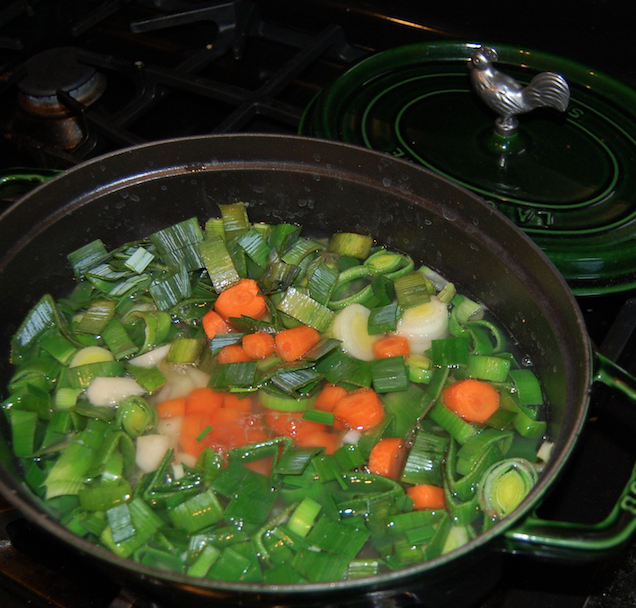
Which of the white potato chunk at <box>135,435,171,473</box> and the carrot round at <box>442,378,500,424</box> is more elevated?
the carrot round at <box>442,378,500,424</box>

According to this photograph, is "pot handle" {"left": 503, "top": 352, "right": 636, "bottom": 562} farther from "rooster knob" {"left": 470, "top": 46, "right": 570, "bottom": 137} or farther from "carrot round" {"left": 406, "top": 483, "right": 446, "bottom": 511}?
"rooster knob" {"left": 470, "top": 46, "right": 570, "bottom": 137}

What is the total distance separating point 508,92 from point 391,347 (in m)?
0.83

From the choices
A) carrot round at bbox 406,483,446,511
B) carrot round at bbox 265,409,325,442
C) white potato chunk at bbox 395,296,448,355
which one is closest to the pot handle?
carrot round at bbox 406,483,446,511

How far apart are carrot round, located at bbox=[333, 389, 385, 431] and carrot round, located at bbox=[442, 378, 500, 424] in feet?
0.61

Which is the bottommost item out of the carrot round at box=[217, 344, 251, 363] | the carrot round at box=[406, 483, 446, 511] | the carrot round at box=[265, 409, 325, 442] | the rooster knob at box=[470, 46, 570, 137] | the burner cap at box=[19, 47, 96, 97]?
the carrot round at box=[406, 483, 446, 511]

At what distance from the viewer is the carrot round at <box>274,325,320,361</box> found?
1771 mm

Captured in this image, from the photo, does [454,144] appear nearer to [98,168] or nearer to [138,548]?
[98,168]

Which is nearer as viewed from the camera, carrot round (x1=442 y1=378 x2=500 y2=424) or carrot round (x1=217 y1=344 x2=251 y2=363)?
carrot round (x1=442 y1=378 x2=500 y2=424)

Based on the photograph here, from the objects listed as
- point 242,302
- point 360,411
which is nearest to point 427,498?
point 360,411

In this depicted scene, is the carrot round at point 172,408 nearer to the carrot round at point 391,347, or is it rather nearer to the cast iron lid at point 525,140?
the carrot round at point 391,347

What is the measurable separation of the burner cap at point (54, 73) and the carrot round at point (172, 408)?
141 centimetres

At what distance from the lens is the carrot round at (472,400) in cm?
165

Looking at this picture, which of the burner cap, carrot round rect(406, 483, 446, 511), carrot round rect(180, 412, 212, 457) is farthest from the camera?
the burner cap

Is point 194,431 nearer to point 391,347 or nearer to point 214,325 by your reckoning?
point 214,325
